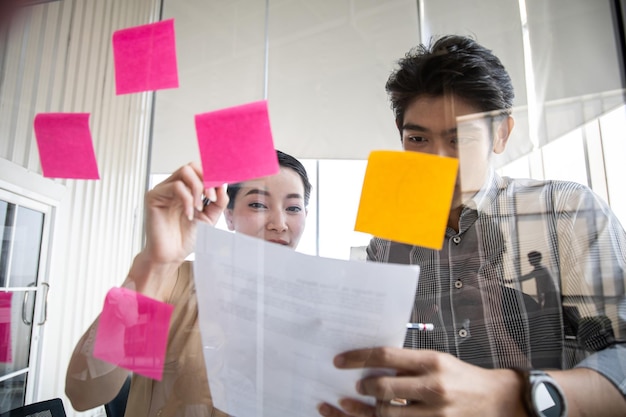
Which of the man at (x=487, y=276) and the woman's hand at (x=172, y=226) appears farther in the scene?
→ the woman's hand at (x=172, y=226)

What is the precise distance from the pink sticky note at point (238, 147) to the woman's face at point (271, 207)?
18mm

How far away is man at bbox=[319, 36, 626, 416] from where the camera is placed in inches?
17.4

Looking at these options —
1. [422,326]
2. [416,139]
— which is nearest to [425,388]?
[422,326]

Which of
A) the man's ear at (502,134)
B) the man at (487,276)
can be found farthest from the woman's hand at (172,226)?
the man's ear at (502,134)

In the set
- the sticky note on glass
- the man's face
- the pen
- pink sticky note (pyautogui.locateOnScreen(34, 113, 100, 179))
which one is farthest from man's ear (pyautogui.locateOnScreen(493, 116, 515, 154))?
pink sticky note (pyautogui.locateOnScreen(34, 113, 100, 179))

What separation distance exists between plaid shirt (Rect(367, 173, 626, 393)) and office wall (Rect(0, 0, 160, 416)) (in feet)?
1.34

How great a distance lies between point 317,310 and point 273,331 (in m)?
0.07

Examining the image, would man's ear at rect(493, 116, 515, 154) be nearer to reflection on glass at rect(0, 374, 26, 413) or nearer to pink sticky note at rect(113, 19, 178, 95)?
pink sticky note at rect(113, 19, 178, 95)

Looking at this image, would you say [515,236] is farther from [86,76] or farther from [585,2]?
[86,76]

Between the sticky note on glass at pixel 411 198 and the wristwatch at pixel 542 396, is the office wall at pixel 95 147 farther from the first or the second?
the wristwatch at pixel 542 396

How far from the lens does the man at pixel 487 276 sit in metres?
0.44

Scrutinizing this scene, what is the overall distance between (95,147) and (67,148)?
4 cm

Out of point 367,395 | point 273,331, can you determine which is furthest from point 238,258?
point 367,395

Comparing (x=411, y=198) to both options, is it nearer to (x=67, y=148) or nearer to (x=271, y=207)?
(x=271, y=207)
